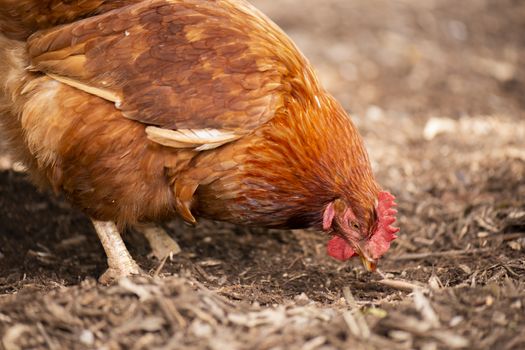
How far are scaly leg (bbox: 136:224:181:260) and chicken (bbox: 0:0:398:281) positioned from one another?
0.70 metres

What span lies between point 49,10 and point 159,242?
1589 mm

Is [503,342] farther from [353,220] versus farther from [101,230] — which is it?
[101,230]

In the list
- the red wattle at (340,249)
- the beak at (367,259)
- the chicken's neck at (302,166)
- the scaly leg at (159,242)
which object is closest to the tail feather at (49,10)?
the chicken's neck at (302,166)

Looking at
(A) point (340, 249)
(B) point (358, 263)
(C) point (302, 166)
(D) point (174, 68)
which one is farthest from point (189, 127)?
(B) point (358, 263)

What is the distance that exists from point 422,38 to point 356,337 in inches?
285

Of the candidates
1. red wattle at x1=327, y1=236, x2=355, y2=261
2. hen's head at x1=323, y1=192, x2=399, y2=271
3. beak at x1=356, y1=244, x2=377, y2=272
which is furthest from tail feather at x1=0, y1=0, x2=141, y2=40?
beak at x1=356, y1=244, x2=377, y2=272

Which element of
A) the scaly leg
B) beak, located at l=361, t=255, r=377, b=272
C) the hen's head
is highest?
the hen's head

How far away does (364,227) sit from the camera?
3654mm

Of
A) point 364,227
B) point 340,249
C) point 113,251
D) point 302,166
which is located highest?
point 302,166

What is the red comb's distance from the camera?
11.9 ft

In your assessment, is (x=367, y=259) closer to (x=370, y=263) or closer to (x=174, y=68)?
(x=370, y=263)

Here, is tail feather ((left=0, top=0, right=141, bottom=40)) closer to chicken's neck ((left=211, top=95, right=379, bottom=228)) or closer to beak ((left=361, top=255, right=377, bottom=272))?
chicken's neck ((left=211, top=95, right=379, bottom=228))

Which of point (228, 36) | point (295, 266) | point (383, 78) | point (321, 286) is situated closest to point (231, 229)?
point (295, 266)

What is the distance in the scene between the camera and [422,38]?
30.4ft
